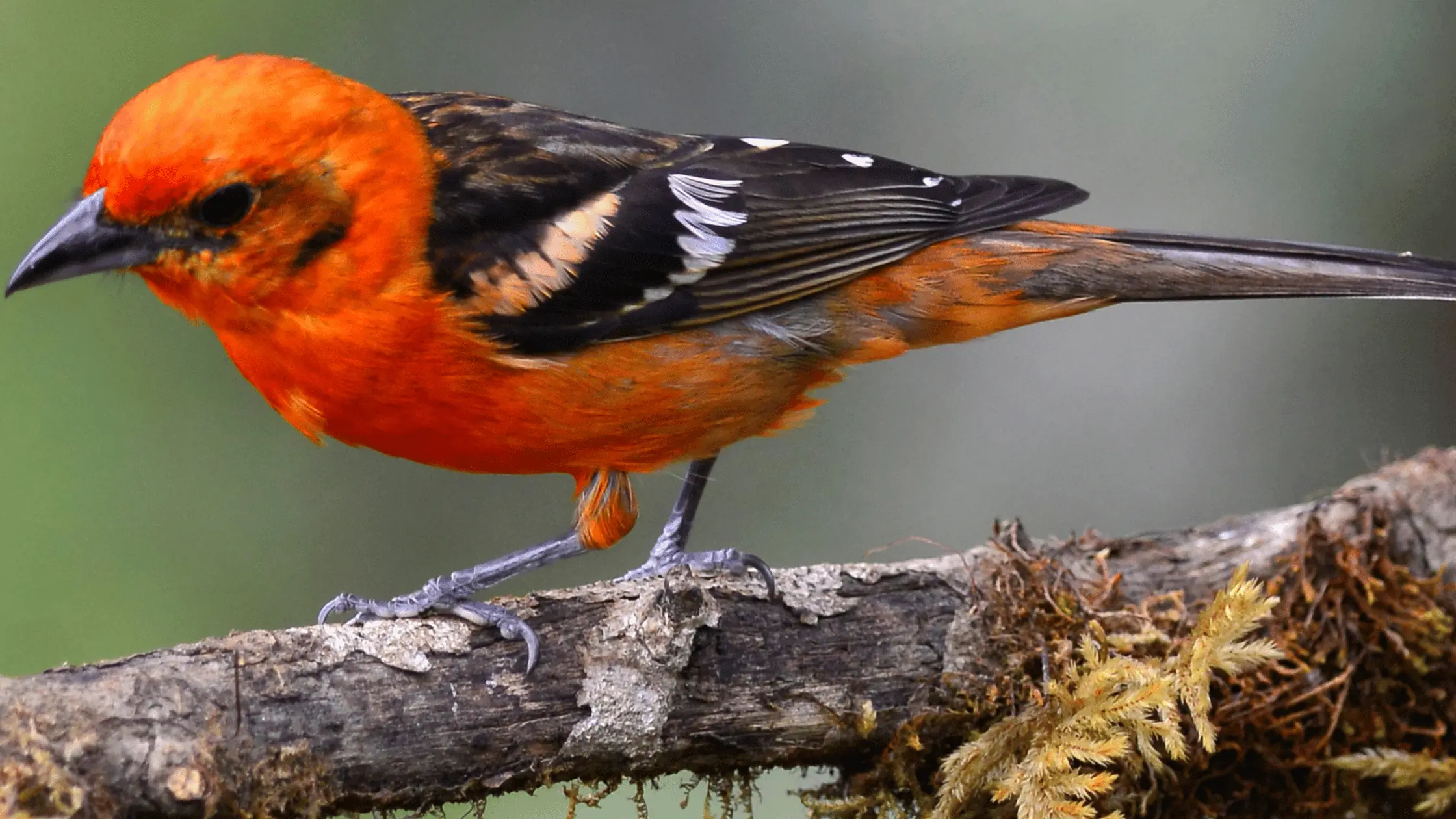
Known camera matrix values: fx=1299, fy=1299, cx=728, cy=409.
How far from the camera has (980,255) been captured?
→ 4.15m

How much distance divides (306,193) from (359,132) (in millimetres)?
255

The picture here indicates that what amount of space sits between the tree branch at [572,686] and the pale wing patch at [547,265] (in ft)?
2.73

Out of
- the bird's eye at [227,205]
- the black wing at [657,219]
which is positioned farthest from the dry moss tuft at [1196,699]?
the bird's eye at [227,205]

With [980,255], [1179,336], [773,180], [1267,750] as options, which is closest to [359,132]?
[773,180]

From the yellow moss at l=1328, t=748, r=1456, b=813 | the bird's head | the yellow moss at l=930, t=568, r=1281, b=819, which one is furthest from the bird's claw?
the yellow moss at l=1328, t=748, r=1456, b=813

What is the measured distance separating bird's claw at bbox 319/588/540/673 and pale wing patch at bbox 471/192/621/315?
0.81 meters

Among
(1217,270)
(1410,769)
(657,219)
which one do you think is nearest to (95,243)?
(657,219)

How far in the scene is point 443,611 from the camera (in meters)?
3.52

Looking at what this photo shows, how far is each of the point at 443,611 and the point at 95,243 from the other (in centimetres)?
128

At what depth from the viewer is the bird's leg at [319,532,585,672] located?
3.23 meters

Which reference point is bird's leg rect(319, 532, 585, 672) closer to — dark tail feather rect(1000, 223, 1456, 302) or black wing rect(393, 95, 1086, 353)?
black wing rect(393, 95, 1086, 353)

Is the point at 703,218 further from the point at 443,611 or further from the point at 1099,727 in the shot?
the point at 1099,727

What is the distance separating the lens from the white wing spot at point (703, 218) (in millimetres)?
3971

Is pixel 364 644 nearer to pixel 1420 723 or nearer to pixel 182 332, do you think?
pixel 1420 723
